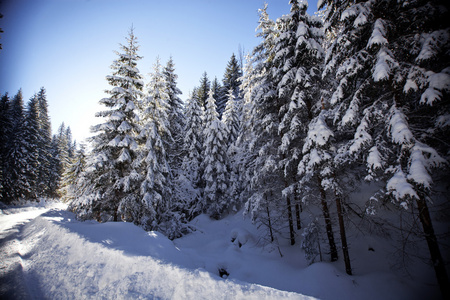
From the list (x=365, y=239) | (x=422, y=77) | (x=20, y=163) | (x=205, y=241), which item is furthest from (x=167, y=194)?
(x=20, y=163)

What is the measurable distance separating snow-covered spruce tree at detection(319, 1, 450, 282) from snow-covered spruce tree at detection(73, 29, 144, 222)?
12.6 m

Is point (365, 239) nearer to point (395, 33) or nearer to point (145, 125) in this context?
→ point (395, 33)

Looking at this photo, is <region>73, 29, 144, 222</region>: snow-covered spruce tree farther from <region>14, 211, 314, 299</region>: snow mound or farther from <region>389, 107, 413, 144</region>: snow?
<region>389, 107, 413, 144</region>: snow

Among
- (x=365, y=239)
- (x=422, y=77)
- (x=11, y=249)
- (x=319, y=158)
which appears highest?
(x=422, y=77)

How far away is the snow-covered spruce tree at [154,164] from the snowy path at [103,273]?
4885 mm

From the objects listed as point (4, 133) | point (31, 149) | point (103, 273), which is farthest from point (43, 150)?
point (103, 273)

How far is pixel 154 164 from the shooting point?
1334cm

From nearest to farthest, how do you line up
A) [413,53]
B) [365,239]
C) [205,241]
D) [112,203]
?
1. [413,53]
2. [365,239]
3. [112,203]
4. [205,241]

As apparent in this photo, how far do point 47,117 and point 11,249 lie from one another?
44.9m

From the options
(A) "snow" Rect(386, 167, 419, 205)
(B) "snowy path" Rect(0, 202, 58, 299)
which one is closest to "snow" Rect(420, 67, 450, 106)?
(A) "snow" Rect(386, 167, 419, 205)

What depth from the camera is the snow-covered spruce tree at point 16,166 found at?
23609 millimetres

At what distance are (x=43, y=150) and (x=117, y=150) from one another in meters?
32.0

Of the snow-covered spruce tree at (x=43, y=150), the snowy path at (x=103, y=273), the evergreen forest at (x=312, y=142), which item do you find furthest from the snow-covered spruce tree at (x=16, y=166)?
the snowy path at (x=103, y=273)

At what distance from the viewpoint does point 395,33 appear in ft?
21.3
